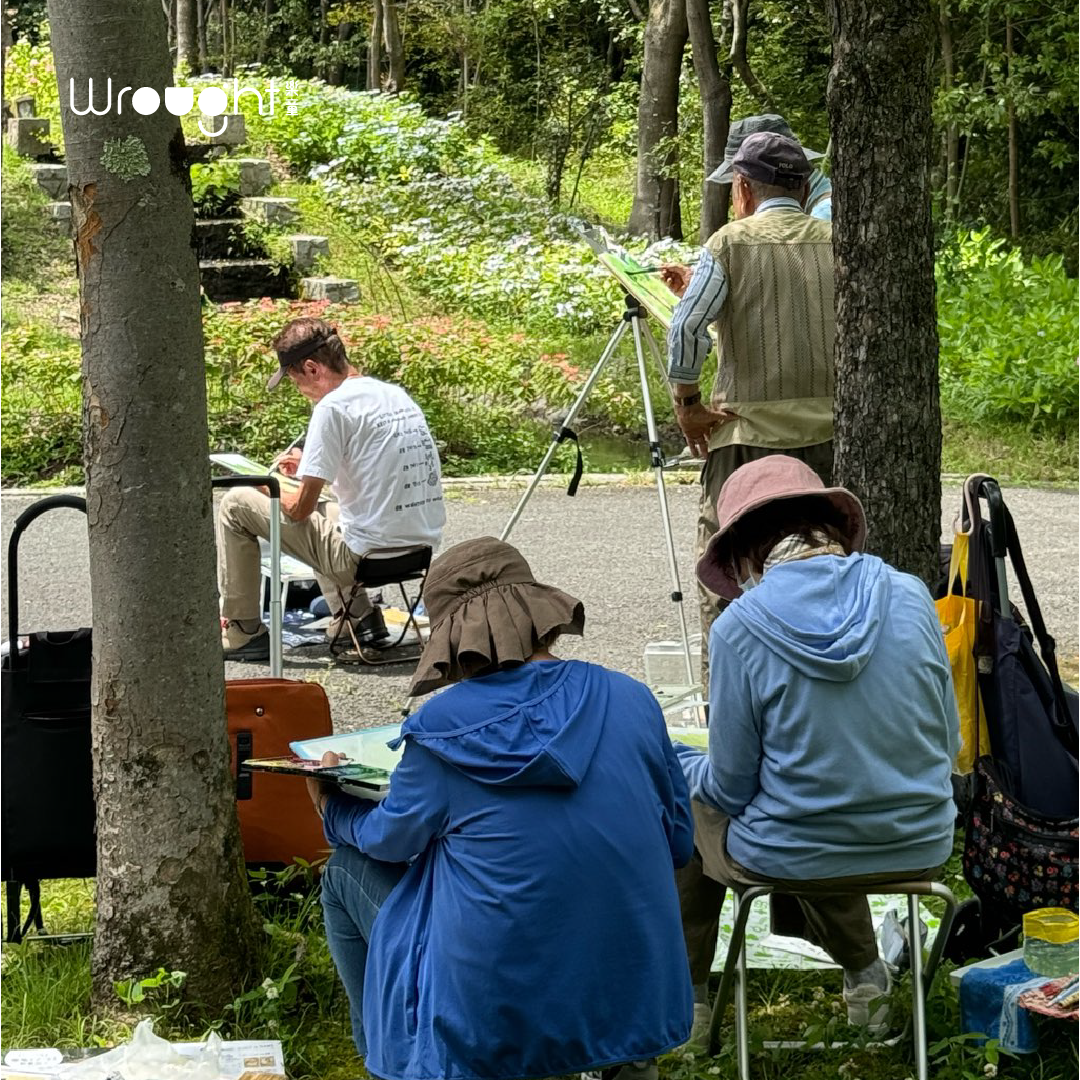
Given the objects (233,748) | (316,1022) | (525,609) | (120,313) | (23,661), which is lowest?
(316,1022)

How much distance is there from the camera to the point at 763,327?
16.4ft

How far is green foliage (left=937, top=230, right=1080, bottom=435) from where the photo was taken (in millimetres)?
10781

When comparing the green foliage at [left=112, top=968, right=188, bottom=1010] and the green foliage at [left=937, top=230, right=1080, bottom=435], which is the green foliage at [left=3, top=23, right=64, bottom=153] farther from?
the green foliage at [left=112, top=968, right=188, bottom=1010]

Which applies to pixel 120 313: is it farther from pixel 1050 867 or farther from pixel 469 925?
pixel 1050 867

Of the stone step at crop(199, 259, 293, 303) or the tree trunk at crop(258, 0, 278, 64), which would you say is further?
the tree trunk at crop(258, 0, 278, 64)

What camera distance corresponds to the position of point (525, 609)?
9.24 ft

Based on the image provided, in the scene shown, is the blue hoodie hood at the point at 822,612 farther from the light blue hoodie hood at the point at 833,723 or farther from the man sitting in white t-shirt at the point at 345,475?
the man sitting in white t-shirt at the point at 345,475

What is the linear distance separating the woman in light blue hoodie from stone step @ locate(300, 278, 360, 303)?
34.7ft

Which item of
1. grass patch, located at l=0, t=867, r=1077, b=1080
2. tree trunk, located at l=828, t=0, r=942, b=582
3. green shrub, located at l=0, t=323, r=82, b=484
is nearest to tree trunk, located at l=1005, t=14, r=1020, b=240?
green shrub, located at l=0, t=323, r=82, b=484

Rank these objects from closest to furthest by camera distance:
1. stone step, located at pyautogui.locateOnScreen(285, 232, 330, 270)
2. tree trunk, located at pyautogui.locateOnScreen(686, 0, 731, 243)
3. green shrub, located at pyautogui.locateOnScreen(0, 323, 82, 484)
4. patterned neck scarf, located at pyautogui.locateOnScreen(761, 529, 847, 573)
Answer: patterned neck scarf, located at pyautogui.locateOnScreen(761, 529, 847, 573) → green shrub, located at pyautogui.locateOnScreen(0, 323, 82, 484) → tree trunk, located at pyautogui.locateOnScreen(686, 0, 731, 243) → stone step, located at pyautogui.locateOnScreen(285, 232, 330, 270)

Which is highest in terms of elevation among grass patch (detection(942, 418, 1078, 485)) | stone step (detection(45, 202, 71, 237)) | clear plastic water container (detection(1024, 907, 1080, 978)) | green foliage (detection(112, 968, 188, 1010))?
stone step (detection(45, 202, 71, 237))

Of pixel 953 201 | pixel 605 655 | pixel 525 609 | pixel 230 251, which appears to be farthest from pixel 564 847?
pixel 953 201

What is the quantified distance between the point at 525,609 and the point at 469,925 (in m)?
0.54

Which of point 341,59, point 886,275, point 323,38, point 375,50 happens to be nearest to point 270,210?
point 375,50
